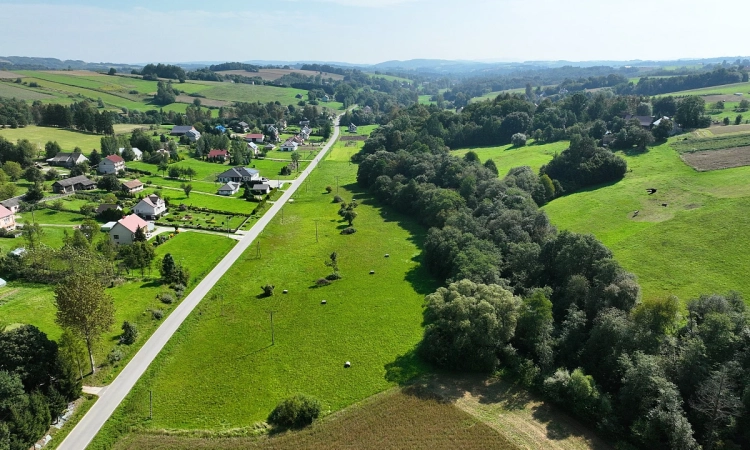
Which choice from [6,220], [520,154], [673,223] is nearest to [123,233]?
[6,220]

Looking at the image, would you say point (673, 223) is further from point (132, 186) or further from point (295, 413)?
point (132, 186)

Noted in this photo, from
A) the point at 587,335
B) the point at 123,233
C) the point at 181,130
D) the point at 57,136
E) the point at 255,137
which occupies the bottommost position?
the point at 587,335

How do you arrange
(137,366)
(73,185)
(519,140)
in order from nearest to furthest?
(137,366) < (73,185) < (519,140)

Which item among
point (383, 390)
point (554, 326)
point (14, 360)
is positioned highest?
point (14, 360)

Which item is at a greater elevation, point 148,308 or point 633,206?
point 633,206

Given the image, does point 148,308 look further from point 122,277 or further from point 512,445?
point 512,445

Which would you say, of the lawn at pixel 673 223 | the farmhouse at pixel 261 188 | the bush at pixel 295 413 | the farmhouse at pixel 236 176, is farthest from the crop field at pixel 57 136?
the lawn at pixel 673 223

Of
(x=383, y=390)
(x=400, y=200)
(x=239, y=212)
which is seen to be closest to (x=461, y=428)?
(x=383, y=390)

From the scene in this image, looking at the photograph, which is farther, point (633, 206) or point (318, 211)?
point (318, 211)
